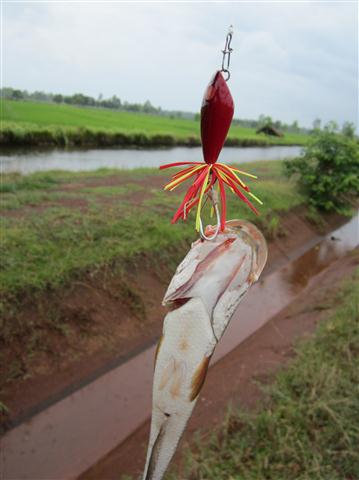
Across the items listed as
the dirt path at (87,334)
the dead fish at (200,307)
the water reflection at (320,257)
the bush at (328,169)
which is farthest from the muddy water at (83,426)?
the bush at (328,169)

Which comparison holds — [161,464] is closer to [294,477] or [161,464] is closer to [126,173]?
[294,477]

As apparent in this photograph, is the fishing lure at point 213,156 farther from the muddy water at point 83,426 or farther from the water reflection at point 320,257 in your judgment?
the water reflection at point 320,257

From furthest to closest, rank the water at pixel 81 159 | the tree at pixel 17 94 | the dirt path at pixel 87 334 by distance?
the tree at pixel 17 94 < the water at pixel 81 159 < the dirt path at pixel 87 334

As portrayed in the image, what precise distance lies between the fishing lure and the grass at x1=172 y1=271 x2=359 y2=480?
2291mm

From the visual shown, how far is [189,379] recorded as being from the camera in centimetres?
63

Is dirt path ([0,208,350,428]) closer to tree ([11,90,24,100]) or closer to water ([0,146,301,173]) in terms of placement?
water ([0,146,301,173])

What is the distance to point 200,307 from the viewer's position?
621 millimetres

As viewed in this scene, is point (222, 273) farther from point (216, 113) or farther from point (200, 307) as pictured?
point (216, 113)

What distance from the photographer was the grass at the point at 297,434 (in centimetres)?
247

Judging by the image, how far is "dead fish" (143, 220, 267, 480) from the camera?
623mm

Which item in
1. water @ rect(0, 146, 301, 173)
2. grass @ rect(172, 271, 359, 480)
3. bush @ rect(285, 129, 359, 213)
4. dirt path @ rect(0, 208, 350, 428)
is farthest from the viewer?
water @ rect(0, 146, 301, 173)

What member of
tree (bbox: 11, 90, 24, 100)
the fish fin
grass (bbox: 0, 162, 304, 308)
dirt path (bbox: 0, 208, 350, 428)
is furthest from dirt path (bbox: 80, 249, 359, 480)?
tree (bbox: 11, 90, 24, 100)

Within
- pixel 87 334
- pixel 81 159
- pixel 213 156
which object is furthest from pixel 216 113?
pixel 81 159

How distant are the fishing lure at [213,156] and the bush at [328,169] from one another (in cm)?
987
